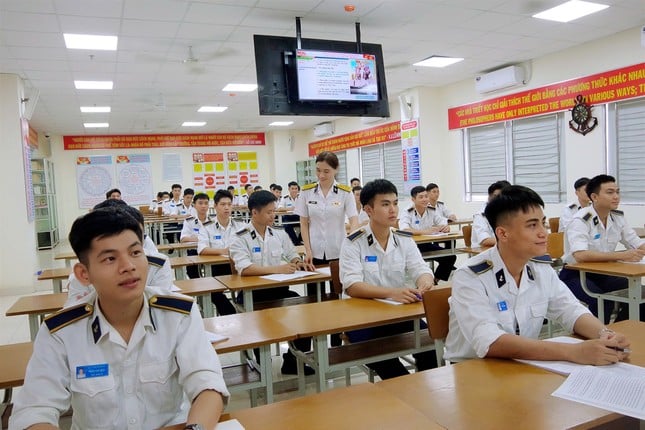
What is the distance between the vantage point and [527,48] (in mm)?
6805

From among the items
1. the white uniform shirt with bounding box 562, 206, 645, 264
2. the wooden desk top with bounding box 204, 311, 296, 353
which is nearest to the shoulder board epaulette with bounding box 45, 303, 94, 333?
the wooden desk top with bounding box 204, 311, 296, 353

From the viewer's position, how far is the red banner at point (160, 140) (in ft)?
45.0

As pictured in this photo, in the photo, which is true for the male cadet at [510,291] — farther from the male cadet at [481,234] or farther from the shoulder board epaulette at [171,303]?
the male cadet at [481,234]

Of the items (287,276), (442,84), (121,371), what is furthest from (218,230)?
(442,84)

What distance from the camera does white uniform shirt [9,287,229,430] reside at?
1.33 m

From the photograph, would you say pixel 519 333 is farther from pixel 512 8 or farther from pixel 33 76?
pixel 33 76

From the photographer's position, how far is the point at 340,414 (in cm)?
131

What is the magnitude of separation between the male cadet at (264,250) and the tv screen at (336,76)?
4.93 feet

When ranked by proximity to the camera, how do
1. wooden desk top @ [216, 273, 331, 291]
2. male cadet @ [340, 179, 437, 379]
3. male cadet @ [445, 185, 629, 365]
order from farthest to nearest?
1. wooden desk top @ [216, 273, 331, 291]
2. male cadet @ [340, 179, 437, 379]
3. male cadet @ [445, 185, 629, 365]

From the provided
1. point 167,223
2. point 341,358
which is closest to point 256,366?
point 341,358

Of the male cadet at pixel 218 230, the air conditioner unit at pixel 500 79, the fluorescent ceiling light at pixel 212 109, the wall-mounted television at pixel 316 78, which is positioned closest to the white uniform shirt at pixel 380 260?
the male cadet at pixel 218 230

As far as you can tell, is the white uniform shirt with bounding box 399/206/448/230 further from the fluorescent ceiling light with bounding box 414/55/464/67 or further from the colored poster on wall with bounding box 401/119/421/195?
the colored poster on wall with bounding box 401/119/421/195

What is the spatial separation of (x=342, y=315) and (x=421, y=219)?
4.26 meters

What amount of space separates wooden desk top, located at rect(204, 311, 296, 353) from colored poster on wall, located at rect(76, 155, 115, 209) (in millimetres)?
13030
